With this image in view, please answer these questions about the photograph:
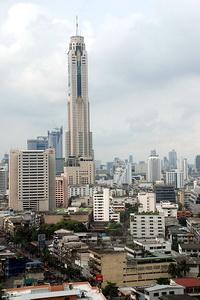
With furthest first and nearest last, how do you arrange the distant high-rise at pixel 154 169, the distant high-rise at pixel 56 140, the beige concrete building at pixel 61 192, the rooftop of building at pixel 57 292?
the distant high-rise at pixel 56 140, the distant high-rise at pixel 154 169, the beige concrete building at pixel 61 192, the rooftop of building at pixel 57 292

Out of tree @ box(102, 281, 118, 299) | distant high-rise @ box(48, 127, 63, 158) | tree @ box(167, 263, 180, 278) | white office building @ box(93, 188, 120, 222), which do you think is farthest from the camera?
distant high-rise @ box(48, 127, 63, 158)

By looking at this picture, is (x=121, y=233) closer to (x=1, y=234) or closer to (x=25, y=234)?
(x=25, y=234)

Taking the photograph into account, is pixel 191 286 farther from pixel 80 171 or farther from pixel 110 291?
pixel 80 171

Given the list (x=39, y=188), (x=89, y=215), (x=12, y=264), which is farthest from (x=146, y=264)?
(x=39, y=188)

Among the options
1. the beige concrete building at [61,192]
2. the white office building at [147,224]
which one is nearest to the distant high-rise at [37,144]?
the beige concrete building at [61,192]

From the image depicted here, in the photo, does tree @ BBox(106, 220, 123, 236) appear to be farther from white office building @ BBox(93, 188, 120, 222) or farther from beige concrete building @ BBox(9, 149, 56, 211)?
beige concrete building @ BBox(9, 149, 56, 211)

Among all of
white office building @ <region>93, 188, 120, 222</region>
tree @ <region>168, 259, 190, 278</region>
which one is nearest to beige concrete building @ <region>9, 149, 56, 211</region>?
white office building @ <region>93, 188, 120, 222</region>

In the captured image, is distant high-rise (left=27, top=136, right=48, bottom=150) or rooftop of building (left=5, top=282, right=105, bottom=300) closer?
rooftop of building (left=5, top=282, right=105, bottom=300)

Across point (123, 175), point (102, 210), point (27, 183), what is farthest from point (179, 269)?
point (123, 175)

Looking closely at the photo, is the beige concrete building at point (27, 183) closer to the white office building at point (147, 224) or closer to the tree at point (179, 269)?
the white office building at point (147, 224)
